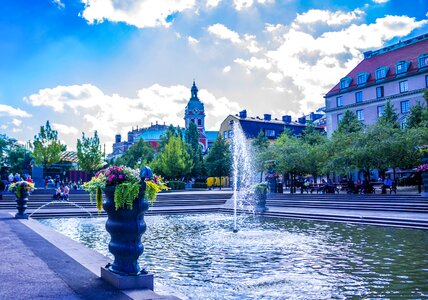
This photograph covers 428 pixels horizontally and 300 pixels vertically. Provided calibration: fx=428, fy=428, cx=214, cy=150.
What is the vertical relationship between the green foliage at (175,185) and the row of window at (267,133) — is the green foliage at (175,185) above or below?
below

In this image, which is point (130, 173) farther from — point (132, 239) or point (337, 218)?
point (337, 218)

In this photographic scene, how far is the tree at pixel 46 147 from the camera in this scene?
55.8 metres

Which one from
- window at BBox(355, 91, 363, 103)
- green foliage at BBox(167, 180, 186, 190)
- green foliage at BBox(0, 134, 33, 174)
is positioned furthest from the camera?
green foliage at BBox(0, 134, 33, 174)

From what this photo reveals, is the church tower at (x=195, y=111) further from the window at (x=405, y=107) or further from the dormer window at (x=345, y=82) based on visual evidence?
the window at (x=405, y=107)

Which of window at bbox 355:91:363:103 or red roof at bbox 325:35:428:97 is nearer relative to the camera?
red roof at bbox 325:35:428:97

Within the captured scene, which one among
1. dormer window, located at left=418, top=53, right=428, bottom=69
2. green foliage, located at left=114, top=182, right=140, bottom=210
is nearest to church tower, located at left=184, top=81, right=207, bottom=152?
dormer window, located at left=418, top=53, right=428, bottom=69

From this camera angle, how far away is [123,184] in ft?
21.6

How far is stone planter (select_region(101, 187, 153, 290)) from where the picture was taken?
21.5ft

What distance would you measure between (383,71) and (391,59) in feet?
9.01

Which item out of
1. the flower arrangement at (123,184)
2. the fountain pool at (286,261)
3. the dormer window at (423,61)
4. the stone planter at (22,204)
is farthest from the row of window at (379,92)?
the flower arrangement at (123,184)

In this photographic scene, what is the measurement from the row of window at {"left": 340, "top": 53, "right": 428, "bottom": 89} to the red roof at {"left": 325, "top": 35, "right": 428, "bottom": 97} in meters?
0.46

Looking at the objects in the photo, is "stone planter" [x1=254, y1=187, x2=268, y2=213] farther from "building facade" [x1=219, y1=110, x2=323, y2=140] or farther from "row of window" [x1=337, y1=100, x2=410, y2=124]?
"building facade" [x1=219, y1=110, x2=323, y2=140]

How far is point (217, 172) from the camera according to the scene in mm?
63438

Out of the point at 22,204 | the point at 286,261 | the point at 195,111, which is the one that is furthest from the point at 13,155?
the point at 286,261
